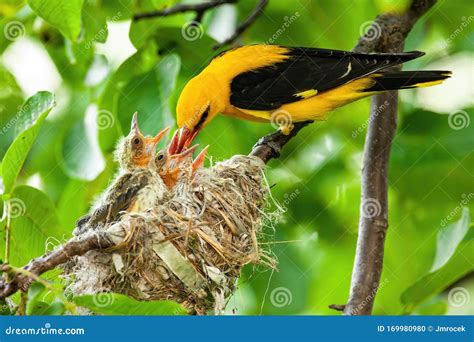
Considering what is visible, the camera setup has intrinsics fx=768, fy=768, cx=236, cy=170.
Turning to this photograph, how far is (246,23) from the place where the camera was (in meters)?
4.70

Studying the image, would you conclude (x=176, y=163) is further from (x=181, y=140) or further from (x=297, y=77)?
(x=297, y=77)

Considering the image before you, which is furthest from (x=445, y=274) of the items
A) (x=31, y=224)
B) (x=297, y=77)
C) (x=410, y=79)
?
(x=31, y=224)

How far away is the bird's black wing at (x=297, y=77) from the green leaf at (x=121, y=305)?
2136mm

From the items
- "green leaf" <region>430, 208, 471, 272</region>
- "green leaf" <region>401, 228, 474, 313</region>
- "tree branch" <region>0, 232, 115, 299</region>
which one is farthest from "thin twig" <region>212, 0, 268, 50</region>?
"tree branch" <region>0, 232, 115, 299</region>

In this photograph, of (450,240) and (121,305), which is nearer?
(121,305)

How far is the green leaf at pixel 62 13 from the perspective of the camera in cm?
342

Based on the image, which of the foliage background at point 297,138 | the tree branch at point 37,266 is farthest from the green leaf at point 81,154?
the tree branch at point 37,266

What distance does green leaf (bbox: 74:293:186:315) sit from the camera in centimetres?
252

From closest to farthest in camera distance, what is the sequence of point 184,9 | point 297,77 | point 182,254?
point 182,254 < point 184,9 < point 297,77

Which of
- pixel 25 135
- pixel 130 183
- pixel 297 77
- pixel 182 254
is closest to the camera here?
pixel 25 135

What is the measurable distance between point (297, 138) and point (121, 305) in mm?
2694

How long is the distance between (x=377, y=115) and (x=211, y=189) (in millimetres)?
1178

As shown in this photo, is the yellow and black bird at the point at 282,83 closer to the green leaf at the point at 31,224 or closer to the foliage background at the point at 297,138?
the foliage background at the point at 297,138

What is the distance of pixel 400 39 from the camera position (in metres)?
4.63
